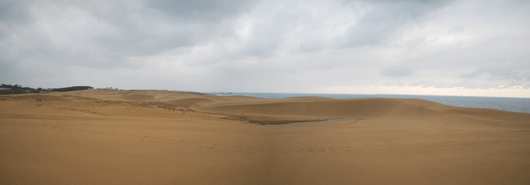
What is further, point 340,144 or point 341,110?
point 341,110

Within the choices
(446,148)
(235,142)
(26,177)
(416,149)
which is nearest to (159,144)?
(235,142)

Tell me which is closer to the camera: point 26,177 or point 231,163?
point 26,177

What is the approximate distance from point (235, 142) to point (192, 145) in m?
1.12

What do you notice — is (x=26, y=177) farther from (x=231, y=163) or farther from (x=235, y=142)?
(x=235, y=142)

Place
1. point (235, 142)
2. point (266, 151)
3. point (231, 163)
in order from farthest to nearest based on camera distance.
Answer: point (235, 142)
point (266, 151)
point (231, 163)

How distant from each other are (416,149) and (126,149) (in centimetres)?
668

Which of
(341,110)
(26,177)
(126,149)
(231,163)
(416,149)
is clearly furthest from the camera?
(341,110)

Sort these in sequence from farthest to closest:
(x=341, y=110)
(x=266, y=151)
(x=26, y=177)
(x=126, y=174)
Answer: (x=341, y=110)
(x=266, y=151)
(x=126, y=174)
(x=26, y=177)

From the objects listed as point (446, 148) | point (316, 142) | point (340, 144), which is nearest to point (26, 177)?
point (316, 142)

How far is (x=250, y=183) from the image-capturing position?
3051 millimetres

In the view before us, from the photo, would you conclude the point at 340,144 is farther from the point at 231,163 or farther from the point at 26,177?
the point at 26,177

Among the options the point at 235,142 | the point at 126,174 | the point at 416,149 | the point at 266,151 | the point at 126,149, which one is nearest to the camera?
the point at 126,174

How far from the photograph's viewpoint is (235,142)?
5.55 meters

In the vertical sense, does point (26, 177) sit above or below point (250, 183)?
above
